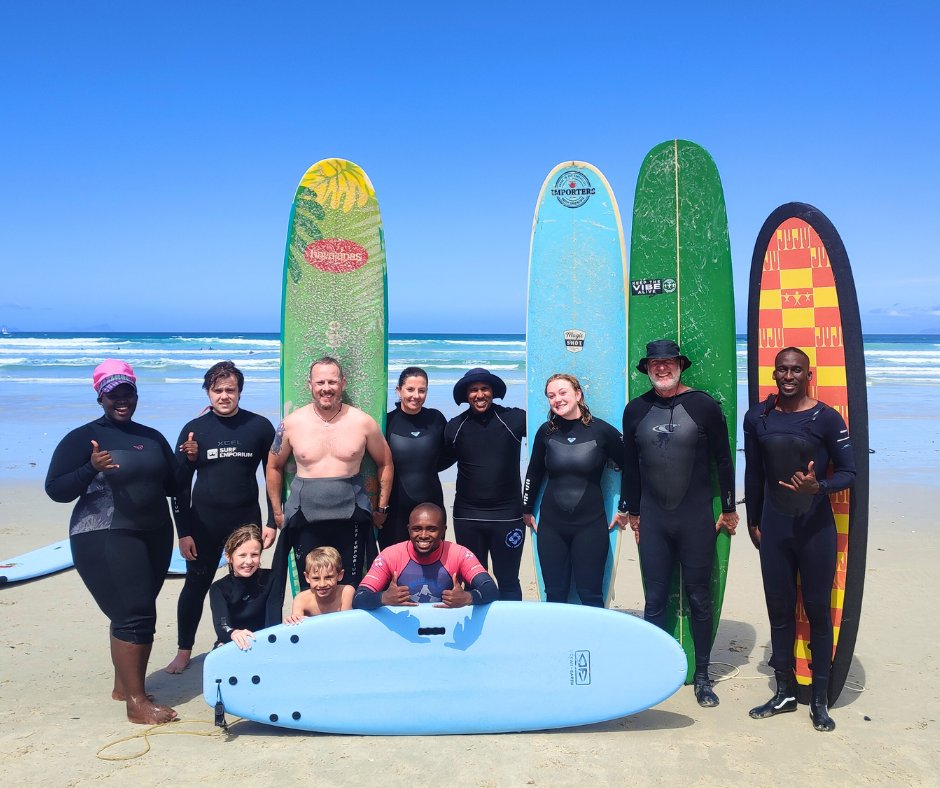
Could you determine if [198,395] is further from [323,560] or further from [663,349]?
[663,349]

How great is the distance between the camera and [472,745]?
295cm

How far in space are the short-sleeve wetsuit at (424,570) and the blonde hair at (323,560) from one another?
0.21 meters

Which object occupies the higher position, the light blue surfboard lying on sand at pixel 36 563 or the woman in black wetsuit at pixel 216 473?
the woman in black wetsuit at pixel 216 473

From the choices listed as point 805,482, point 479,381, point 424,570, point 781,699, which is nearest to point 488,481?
point 479,381

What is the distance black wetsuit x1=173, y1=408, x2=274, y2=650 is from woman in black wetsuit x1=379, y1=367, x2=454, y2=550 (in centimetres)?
64

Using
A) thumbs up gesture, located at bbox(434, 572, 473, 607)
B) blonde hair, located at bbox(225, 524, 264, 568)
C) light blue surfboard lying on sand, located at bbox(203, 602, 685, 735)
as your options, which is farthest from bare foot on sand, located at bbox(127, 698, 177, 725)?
thumbs up gesture, located at bbox(434, 572, 473, 607)

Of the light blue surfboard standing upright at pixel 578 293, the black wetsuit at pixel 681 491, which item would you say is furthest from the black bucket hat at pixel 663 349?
the light blue surfboard standing upright at pixel 578 293

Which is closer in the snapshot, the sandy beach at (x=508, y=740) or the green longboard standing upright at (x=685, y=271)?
the sandy beach at (x=508, y=740)

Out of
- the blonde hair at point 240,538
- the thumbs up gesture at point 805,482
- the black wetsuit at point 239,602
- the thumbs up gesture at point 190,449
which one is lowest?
the black wetsuit at point 239,602

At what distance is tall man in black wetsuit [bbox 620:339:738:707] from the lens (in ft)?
11.1

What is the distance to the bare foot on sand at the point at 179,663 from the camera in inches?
146

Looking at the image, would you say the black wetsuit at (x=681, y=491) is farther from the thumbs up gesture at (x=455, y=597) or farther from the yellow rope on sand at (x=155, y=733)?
the yellow rope on sand at (x=155, y=733)

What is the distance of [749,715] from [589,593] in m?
0.80

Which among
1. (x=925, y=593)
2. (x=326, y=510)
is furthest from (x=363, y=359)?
(x=925, y=593)
